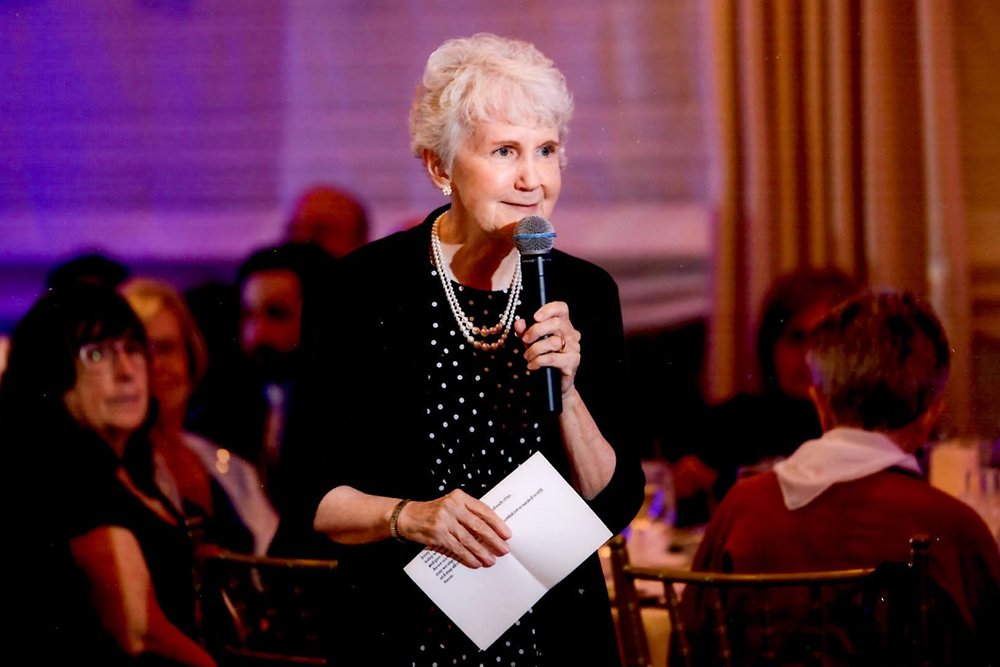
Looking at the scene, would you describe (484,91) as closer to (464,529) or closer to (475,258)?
(475,258)

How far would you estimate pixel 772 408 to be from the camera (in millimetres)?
3580

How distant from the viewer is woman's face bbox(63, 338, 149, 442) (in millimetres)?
2777

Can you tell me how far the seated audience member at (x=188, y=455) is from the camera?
3334 millimetres

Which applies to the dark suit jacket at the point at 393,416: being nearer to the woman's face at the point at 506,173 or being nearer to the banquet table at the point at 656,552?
the woman's face at the point at 506,173

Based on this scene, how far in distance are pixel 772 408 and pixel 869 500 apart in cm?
153

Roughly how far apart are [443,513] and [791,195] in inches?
131

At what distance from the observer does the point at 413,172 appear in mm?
4738

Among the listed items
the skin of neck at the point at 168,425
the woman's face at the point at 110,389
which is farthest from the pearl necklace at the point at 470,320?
the skin of neck at the point at 168,425

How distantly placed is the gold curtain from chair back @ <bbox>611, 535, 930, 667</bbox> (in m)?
2.06

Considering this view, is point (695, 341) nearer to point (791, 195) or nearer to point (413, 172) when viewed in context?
point (791, 195)

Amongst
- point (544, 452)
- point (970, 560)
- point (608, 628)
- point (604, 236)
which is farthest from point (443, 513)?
point (604, 236)

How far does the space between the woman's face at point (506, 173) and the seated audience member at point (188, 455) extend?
2031 millimetres

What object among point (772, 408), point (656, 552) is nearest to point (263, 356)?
point (656, 552)

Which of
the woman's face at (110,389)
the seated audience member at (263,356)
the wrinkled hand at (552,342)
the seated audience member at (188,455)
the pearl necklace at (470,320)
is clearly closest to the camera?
the wrinkled hand at (552,342)
